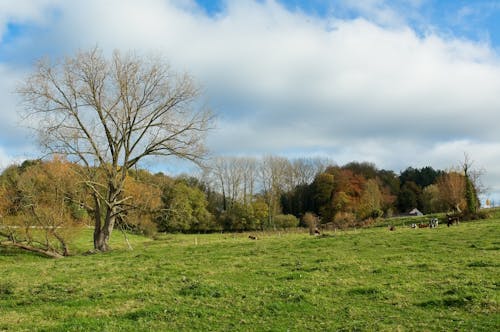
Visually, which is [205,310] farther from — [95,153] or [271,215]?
[271,215]

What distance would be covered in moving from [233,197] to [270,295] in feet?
276

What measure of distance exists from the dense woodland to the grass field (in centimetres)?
1349

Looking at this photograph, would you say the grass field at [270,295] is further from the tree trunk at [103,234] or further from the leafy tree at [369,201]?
the leafy tree at [369,201]

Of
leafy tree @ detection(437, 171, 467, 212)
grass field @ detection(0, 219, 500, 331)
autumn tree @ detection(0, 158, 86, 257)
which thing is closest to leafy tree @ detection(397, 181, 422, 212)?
leafy tree @ detection(437, 171, 467, 212)

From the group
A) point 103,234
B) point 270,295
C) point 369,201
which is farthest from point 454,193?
point 270,295

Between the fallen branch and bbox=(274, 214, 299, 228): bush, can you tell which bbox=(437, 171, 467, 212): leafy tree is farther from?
the fallen branch

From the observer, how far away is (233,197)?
308 feet

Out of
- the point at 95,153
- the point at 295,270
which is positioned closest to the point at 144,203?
the point at 95,153

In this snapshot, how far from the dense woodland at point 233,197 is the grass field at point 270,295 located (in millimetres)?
13490

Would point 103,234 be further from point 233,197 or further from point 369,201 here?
point 233,197

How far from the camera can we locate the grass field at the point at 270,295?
25.8ft

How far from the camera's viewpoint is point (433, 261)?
14336mm

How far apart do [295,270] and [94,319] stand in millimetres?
7029

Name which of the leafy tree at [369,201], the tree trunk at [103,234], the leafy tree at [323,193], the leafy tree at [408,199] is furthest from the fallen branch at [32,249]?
the leafy tree at [408,199]
